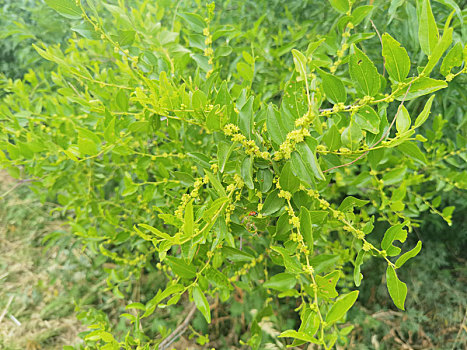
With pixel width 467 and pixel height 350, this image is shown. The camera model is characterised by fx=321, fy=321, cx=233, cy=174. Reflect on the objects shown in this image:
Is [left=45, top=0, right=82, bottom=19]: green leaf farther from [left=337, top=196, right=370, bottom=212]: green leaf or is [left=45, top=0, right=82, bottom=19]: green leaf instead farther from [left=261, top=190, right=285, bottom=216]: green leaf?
[left=337, top=196, right=370, bottom=212]: green leaf

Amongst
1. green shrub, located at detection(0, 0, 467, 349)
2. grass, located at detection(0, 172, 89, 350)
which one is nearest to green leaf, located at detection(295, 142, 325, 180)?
green shrub, located at detection(0, 0, 467, 349)

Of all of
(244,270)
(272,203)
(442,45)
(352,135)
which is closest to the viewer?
(442,45)

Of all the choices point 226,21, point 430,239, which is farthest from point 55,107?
point 430,239

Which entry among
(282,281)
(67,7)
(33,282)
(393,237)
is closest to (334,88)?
(393,237)

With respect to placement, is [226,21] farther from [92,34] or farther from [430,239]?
[430,239]

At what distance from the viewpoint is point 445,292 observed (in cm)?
185

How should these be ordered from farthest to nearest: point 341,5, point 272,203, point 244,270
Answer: point 244,270, point 341,5, point 272,203

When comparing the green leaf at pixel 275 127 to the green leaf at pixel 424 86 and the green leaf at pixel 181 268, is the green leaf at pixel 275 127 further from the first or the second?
the green leaf at pixel 181 268

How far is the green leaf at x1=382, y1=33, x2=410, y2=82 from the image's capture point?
48cm

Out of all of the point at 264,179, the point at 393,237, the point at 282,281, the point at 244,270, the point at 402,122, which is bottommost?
the point at 244,270

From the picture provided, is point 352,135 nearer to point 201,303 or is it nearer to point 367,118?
point 367,118

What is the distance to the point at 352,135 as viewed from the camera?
20.5 inches

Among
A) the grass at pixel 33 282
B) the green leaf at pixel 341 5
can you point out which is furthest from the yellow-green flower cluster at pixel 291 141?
the grass at pixel 33 282

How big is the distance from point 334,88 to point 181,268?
1.47 ft
